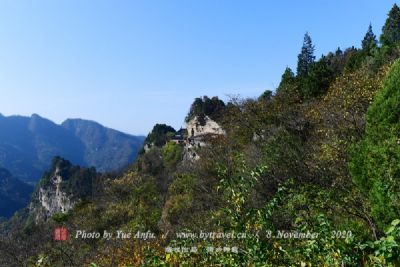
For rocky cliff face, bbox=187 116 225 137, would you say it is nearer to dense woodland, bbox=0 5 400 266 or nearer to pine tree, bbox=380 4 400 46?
dense woodland, bbox=0 5 400 266

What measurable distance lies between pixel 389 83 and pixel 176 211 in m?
23.6

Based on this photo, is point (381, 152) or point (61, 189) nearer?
point (381, 152)

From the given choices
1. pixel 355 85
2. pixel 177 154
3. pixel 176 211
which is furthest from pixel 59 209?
pixel 355 85

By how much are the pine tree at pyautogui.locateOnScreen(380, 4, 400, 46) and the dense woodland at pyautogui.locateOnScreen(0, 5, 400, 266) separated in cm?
30

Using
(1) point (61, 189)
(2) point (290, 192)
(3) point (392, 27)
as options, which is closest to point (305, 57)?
(3) point (392, 27)

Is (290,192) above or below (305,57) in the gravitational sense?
below

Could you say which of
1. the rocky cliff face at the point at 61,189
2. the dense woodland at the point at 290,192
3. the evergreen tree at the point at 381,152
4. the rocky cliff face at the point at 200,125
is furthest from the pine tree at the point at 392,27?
the rocky cliff face at the point at 61,189

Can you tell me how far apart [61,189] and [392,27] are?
131491mm

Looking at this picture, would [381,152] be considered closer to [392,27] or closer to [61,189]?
[392,27]

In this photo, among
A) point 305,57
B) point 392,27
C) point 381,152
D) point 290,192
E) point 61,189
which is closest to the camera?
point 381,152

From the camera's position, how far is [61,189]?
161250 mm

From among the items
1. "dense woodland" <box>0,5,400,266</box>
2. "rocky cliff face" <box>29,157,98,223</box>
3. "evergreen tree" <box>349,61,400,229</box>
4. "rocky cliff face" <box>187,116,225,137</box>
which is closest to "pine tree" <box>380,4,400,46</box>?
"dense woodland" <box>0,5,400,266</box>

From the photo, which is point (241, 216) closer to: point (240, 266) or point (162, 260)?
point (240, 266)

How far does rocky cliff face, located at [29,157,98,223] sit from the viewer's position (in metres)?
149
